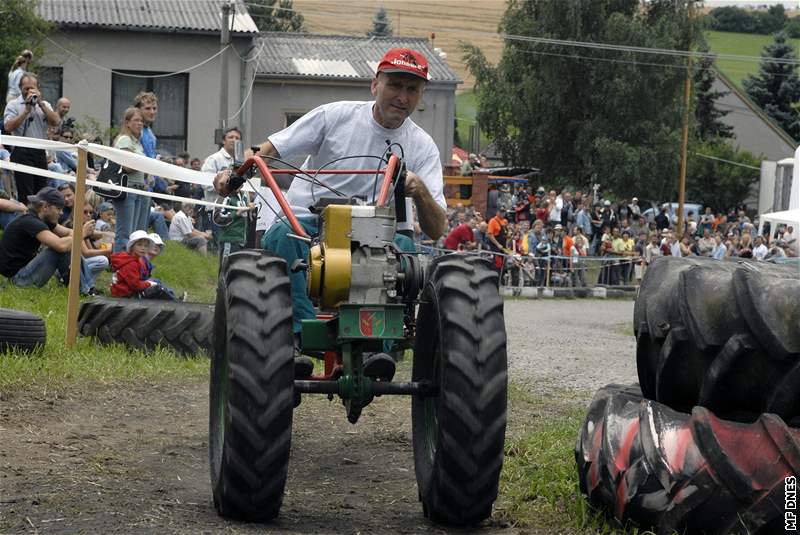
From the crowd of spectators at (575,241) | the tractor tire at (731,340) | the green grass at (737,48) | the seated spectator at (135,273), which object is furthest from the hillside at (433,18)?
the tractor tire at (731,340)

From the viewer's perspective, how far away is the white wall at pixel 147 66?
38875mm

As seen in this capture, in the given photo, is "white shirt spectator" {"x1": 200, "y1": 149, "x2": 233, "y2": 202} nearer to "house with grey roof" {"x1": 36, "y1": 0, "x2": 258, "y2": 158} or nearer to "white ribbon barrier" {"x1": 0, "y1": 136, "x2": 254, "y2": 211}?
"white ribbon barrier" {"x1": 0, "y1": 136, "x2": 254, "y2": 211}

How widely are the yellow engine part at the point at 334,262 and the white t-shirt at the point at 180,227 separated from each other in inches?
616

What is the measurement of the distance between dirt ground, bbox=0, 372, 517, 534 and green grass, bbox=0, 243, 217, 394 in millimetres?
399

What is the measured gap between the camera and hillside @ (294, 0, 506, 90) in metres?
90.3

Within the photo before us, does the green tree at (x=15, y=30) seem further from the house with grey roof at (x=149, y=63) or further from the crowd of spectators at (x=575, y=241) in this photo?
the crowd of spectators at (x=575, y=241)

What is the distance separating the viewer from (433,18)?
313 ft

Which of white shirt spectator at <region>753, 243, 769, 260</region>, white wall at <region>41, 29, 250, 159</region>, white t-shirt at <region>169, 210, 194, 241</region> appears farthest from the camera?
white wall at <region>41, 29, 250, 159</region>

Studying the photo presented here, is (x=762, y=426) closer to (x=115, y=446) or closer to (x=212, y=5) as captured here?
(x=115, y=446)

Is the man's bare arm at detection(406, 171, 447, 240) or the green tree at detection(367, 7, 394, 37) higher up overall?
the green tree at detection(367, 7, 394, 37)

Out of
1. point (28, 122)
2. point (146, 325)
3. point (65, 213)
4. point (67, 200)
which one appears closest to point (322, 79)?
point (65, 213)

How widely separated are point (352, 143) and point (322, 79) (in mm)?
38243

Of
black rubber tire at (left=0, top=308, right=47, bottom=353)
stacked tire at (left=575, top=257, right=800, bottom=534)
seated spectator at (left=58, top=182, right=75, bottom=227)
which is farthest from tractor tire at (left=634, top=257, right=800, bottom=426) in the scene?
seated spectator at (left=58, top=182, right=75, bottom=227)

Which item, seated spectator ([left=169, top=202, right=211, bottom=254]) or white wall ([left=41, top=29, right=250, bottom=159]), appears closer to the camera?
seated spectator ([left=169, top=202, right=211, bottom=254])
